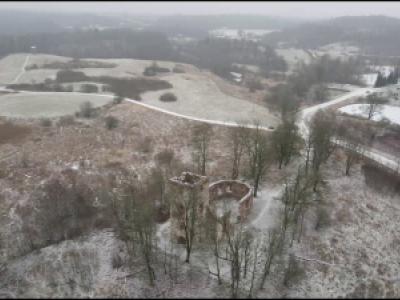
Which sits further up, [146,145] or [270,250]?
[270,250]

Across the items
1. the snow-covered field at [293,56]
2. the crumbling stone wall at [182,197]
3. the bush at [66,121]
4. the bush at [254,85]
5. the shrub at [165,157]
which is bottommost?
the snow-covered field at [293,56]

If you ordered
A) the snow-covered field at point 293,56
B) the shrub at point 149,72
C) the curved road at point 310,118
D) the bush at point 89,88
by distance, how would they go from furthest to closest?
the snow-covered field at point 293,56 → the shrub at point 149,72 → the bush at point 89,88 → the curved road at point 310,118

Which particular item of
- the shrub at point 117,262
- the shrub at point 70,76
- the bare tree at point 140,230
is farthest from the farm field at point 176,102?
the shrub at point 117,262

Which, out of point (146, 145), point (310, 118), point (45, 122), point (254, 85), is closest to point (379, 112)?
point (310, 118)

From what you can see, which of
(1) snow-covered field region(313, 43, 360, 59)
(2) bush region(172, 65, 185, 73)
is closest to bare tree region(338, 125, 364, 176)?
(2) bush region(172, 65, 185, 73)

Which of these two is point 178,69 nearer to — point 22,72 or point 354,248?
point 22,72

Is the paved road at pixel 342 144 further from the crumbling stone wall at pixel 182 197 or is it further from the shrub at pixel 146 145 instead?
the crumbling stone wall at pixel 182 197

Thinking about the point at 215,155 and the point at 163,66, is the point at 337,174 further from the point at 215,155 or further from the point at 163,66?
the point at 163,66

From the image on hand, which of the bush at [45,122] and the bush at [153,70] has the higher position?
the bush at [45,122]
